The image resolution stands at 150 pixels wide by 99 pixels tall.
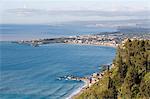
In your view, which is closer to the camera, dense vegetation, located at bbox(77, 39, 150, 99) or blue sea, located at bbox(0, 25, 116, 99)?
dense vegetation, located at bbox(77, 39, 150, 99)

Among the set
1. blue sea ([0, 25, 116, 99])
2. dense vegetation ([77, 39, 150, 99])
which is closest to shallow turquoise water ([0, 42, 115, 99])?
blue sea ([0, 25, 116, 99])

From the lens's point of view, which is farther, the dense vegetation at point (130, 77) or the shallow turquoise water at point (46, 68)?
the shallow turquoise water at point (46, 68)

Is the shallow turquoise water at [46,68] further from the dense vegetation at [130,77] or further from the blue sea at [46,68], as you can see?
the dense vegetation at [130,77]

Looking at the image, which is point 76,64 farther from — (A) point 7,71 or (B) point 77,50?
(B) point 77,50

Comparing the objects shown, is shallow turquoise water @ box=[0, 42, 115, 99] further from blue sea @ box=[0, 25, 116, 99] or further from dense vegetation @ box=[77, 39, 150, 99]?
dense vegetation @ box=[77, 39, 150, 99]

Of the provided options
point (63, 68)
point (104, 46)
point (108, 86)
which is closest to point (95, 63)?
point (63, 68)

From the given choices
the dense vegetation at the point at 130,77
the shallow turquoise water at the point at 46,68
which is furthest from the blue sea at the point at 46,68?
the dense vegetation at the point at 130,77
